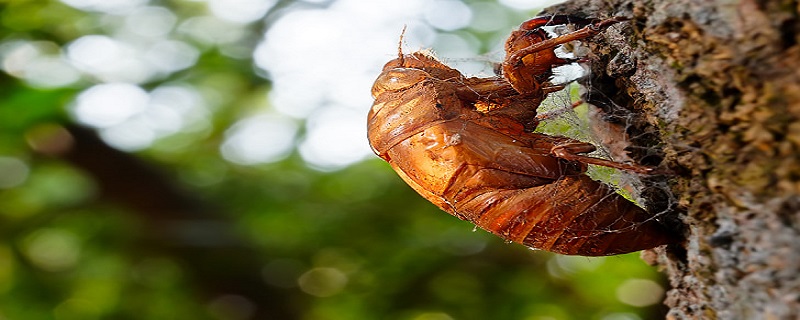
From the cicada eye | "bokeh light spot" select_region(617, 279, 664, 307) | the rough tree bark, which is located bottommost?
"bokeh light spot" select_region(617, 279, 664, 307)

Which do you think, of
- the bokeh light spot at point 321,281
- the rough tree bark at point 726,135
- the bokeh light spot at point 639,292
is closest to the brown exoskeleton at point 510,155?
the rough tree bark at point 726,135

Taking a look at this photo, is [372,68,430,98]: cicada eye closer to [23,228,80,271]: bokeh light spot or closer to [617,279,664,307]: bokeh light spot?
[617,279,664,307]: bokeh light spot

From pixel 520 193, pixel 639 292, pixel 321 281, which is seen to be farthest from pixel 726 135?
pixel 321 281

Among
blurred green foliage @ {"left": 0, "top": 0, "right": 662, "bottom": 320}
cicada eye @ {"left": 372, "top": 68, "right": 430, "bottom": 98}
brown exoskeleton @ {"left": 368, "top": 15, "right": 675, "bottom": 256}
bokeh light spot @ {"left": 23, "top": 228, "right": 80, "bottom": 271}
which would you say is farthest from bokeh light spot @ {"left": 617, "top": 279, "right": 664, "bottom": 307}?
bokeh light spot @ {"left": 23, "top": 228, "right": 80, "bottom": 271}

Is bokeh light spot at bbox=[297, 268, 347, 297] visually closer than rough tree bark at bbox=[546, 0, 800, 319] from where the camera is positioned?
No

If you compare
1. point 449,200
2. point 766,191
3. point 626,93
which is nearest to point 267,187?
point 449,200

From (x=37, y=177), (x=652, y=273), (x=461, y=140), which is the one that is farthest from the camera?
(x=37, y=177)

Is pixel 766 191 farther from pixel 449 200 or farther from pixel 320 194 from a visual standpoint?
pixel 320 194
